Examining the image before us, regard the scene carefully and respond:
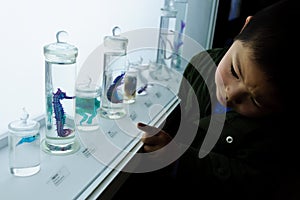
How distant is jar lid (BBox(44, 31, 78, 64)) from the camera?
625 mm

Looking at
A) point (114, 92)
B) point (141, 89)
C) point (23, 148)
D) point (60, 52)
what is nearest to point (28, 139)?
point (23, 148)

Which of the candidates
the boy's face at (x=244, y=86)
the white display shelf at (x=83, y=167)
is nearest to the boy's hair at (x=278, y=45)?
the boy's face at (x=244, y=86)

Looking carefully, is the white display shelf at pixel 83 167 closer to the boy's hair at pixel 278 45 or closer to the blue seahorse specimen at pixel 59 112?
the blue seahorse specimen at pixel 59 112

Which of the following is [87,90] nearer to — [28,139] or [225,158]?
[28,139]

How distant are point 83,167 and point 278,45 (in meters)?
0.43

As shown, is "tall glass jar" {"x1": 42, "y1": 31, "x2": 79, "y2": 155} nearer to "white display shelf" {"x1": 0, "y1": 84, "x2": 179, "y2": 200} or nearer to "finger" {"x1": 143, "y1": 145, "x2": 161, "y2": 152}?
"white display shelf" {"x1": 0, "y1": 84, "x2": 179, "y2": 200}

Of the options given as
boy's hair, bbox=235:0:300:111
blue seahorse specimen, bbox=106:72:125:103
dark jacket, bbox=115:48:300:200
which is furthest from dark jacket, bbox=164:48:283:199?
blue seahorse specimen, bbox=106:72:125:103

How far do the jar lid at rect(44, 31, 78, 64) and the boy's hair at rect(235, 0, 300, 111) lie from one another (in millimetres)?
348

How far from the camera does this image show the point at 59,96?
0.65 meters

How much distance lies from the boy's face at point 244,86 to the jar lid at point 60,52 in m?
0.31

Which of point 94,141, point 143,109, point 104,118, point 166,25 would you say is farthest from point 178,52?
point 94,141

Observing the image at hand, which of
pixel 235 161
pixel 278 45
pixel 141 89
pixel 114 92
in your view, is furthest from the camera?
pixel 141 89

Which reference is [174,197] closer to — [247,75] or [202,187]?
[202,187]

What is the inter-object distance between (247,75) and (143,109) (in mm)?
396
